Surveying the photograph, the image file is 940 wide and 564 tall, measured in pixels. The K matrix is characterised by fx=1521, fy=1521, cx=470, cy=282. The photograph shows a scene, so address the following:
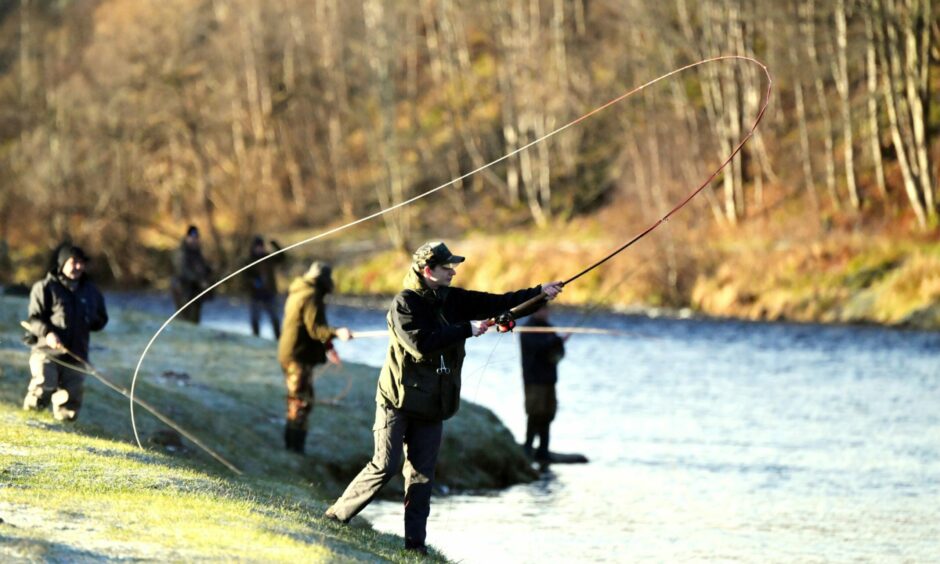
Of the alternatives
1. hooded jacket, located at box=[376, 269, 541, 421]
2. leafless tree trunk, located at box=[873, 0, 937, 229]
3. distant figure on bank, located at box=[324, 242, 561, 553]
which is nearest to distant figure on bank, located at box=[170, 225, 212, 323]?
distant figure on bank, located at box=[324, 242, 561, 553]

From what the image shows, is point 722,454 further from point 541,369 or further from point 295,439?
point 295,439

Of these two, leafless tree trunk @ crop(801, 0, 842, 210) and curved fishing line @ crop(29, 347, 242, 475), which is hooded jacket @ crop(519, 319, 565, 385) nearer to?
curved fishing line @ crop(29, 347, 242, 475)

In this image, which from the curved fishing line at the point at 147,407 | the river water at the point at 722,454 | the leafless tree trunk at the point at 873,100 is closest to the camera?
the curved fishing line at the point at 147,407

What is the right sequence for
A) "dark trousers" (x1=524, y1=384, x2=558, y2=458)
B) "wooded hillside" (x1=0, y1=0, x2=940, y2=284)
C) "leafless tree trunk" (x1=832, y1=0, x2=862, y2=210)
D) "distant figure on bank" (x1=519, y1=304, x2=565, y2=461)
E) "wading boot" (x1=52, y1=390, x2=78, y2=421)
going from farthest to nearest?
"wooded hillside" (x1=0, y1=0, x2=940, y2=284) < "leafless tree trunk" (x1=832, y1=0, x2=862, y2=210) < "dark trousers" (x1=524, y1=384, x2=558, y2=458) < "distant figure on bank" (x1=519, y1=304, x2=565, y2=461) < "wading boot" (x1=52, y1=390, x2=78, y2=421)

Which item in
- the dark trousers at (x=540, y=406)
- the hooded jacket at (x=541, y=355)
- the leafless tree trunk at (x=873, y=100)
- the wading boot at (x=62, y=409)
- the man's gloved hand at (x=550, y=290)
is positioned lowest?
the dark trousers at (x=540, y=406)

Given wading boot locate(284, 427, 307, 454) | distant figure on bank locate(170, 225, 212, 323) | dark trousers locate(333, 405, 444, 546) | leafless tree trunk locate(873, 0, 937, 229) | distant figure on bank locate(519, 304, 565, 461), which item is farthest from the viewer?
leafless tree trunk locate(873, 0, 937, 229)

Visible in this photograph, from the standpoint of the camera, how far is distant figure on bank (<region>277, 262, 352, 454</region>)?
15312 millimetres

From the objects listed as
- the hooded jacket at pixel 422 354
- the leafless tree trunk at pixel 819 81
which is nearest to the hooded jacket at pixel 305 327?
the hooded jacket at pixel 422 354

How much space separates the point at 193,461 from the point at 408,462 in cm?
442

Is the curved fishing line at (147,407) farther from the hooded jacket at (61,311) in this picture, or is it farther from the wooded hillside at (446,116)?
the wooded hillside at (446,116)

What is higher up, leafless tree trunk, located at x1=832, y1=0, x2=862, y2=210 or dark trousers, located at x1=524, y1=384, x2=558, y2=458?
leafless tree trunk, located at x1=832, y1=0, x2=862, y2=210

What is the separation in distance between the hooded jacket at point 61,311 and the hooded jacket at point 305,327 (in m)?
2.50

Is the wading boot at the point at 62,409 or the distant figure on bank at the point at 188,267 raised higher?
the distant figure on bank at the point at 188,267

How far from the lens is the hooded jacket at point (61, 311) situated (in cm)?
1316
